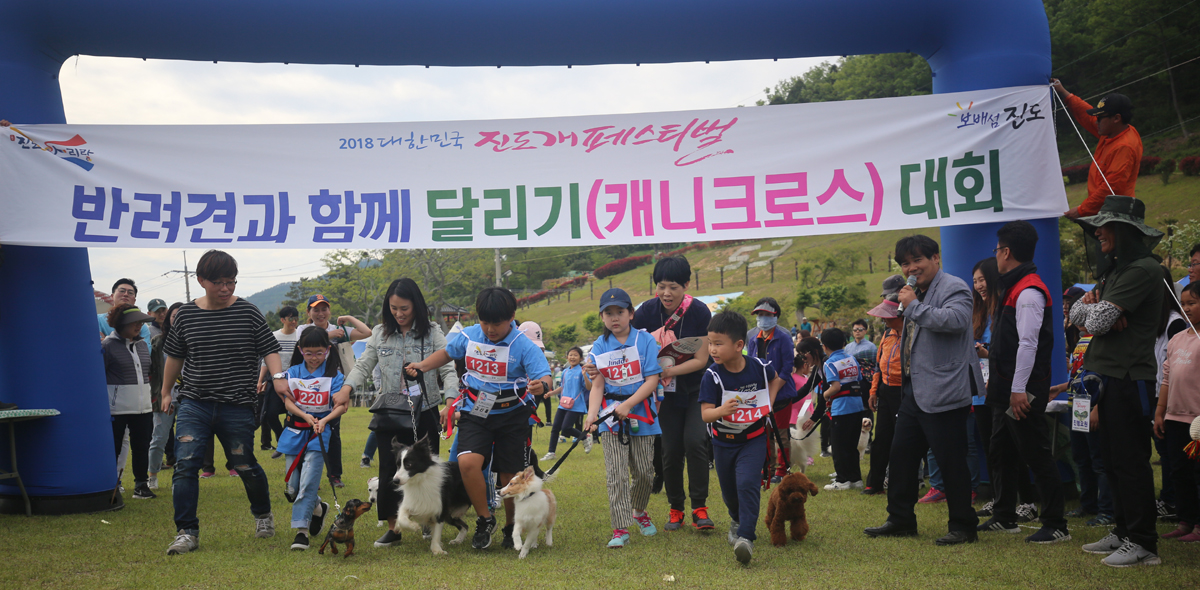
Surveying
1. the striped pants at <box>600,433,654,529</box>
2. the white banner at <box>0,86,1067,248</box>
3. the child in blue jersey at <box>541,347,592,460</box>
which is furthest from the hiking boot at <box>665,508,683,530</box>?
the child in blue jersey at <box>541,347,592,460</box>

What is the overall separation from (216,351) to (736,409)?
3.56m

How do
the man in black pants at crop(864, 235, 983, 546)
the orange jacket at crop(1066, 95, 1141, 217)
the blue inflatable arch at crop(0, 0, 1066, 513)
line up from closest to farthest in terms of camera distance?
the man in black pants at crop(864, 235, 983, 546)
the orange jacket at crop(1066, 95, 1141, 217)
the blue inflatable arch at crop(0, 0, 1066, 513)

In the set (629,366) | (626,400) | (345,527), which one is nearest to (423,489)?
(345,527)

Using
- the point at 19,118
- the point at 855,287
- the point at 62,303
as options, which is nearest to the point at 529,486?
the point at 62,303

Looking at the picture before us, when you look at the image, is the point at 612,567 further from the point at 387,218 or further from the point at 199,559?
the point at 387,218

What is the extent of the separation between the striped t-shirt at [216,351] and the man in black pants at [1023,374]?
5.05 m

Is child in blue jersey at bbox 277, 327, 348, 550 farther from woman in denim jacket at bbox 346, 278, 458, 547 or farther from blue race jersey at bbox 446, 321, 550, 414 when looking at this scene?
blue race jersey at bbox 446, 321, 550, 414

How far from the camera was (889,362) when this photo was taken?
648 centimetres

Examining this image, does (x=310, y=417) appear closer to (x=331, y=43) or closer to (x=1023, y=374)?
(x=331, y=43)

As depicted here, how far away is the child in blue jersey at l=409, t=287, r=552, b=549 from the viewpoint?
5090 millimetres

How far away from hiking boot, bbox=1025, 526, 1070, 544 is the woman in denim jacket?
401 cm

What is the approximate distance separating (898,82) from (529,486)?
54918 mm

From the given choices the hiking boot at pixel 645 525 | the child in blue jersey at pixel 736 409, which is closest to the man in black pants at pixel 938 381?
the child in blue jersey at pixel 736 409

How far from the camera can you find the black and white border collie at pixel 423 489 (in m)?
4.84
